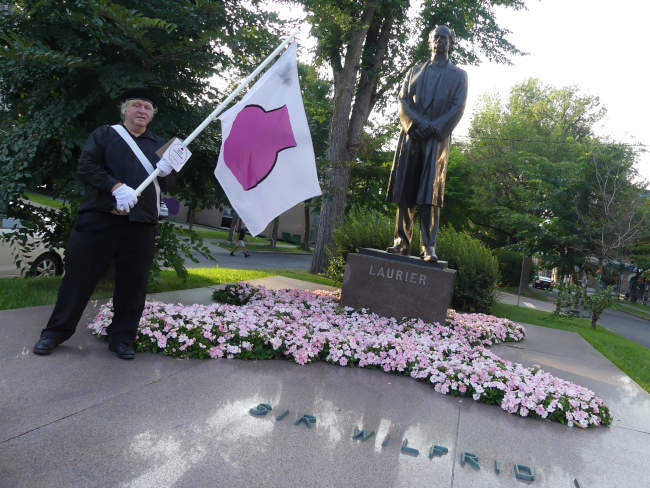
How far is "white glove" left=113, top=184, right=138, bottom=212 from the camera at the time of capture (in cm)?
326

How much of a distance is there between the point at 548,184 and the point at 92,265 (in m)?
23.6

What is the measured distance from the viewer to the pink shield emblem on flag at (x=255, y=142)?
3.93 metres

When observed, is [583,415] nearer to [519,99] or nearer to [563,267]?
[563,267]

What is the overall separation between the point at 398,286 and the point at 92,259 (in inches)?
151

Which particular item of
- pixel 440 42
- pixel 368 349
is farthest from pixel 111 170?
pixel 440 42

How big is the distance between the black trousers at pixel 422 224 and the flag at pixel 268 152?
2631 millimetres

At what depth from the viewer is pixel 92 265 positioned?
3.49 m

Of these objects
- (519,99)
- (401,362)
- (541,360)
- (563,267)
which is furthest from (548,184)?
(401,362)

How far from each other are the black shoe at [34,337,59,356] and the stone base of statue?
12.4 feet

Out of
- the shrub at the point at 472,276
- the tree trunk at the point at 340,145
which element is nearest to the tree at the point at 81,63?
the shrub at the point at 472,276

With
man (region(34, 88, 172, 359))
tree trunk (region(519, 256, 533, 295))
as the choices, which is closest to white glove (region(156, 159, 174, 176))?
man (region(34, 88, 172, 359))

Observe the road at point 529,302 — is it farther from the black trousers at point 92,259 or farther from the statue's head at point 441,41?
the black trousers at point 92,259

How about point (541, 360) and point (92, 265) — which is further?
point (541, 360)

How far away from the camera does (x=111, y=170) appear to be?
3.51m
